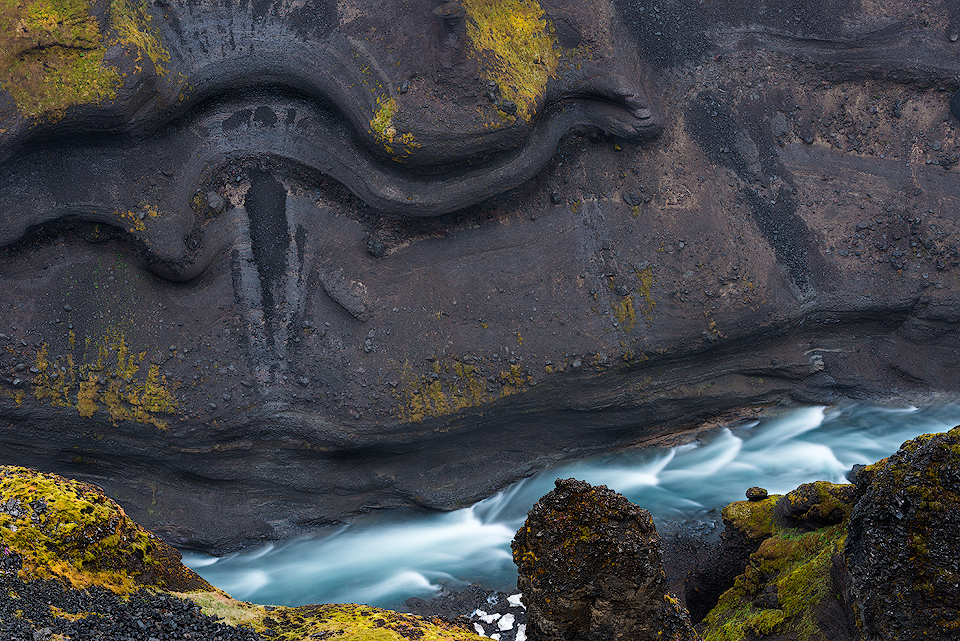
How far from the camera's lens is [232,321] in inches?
532

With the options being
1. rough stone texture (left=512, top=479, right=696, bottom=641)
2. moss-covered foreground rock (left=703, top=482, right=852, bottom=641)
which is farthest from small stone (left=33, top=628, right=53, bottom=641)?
moss-covered foreground rock (left=703, top=482, right=852, bottom=641)

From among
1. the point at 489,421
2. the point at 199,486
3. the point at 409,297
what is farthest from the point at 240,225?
the point at 489,421

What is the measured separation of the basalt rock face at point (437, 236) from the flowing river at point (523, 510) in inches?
20.3

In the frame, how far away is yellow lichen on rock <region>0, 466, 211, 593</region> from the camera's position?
6227 millimetres

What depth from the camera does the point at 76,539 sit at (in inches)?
258

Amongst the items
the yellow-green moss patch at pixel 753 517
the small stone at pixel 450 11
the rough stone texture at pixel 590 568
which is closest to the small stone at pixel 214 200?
the small stone at pixel 450 11

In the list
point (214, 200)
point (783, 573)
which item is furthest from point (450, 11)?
point (783, 573)

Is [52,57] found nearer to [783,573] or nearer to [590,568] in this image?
[590,568]

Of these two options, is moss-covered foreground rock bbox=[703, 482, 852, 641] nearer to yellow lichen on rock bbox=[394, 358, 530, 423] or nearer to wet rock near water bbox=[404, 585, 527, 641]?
wet rock near water bbox=[404, 585, 527, 641]

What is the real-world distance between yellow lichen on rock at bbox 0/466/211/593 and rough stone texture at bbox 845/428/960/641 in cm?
707

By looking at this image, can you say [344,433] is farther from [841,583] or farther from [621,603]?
[841,583]

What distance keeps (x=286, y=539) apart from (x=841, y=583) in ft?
35.8

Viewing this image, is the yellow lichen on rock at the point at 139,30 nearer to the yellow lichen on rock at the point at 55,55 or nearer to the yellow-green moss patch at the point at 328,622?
the yellow lichen on rock at the point at 55,55

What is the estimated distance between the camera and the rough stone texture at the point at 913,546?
18.4 feet
